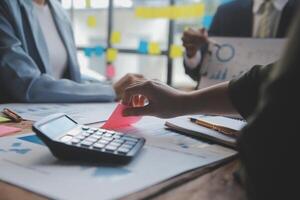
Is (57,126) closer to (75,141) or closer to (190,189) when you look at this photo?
(75,141)

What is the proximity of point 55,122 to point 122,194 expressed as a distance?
241mm

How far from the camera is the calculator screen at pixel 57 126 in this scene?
1.74 ft

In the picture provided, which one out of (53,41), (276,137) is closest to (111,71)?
(53,41)

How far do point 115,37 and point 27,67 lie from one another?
1.40 metres

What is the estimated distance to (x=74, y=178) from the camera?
43 cm

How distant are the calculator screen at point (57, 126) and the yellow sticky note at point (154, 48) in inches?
63.2

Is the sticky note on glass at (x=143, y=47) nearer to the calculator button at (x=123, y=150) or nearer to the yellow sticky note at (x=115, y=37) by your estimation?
the yellow sticky note at (x=115, y=37)

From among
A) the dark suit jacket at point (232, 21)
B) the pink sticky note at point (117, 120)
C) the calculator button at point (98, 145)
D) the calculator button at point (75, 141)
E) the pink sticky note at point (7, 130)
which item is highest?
the dark suit jacket at point (232, 21)

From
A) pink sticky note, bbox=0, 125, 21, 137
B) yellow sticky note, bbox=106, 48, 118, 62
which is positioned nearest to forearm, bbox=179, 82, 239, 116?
pink sticky note, bbox=0, 125, 21, 137

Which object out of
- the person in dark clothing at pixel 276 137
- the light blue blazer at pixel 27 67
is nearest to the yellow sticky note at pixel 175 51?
the light blue blazer at pixel 27 67

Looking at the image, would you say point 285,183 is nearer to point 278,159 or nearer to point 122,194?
point 278,159

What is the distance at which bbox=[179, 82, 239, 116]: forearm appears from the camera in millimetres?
699

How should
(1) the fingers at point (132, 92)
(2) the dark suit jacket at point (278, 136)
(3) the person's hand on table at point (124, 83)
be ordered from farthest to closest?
(3) the person's hand on table at point (124, 83) → (1) the fingers at point (132, 92) → (2) the dark suit jacket at point (278, 136)

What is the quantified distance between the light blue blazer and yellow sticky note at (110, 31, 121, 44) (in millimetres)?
1174
